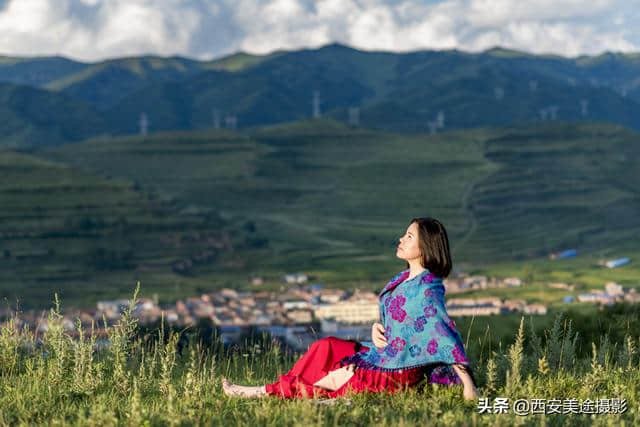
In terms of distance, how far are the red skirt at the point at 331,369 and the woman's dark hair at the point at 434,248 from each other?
34.8 inches

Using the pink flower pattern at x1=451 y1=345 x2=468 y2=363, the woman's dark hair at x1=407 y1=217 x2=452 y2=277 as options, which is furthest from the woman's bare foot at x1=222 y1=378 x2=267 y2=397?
the woman's dark hair at x1=407 y1=217 x2=452 y2=277

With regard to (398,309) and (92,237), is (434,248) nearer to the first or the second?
(398,309)

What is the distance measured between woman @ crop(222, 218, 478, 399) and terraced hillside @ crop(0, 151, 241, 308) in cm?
10922

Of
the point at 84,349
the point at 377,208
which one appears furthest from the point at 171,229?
the point at 84,349

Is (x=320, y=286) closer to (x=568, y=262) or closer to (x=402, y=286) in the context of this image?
(x=568, y=262)

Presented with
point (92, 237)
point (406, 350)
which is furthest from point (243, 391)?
point (92, 237)

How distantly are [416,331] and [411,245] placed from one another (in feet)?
2.45

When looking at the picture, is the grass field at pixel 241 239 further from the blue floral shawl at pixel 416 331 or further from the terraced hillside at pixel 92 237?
the blue floral shawl at pixel 416 331

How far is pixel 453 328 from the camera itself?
815 centimetres

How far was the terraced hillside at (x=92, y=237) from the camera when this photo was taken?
422 ft

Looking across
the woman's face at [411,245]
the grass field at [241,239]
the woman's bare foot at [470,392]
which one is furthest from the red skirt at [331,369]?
the grass field at [241,239]

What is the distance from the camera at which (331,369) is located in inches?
330

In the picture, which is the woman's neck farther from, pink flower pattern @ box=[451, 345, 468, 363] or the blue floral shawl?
pink flower pattern @ box=[451, 345, 468, 363]

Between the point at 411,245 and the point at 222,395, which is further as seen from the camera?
the point at 411,245
